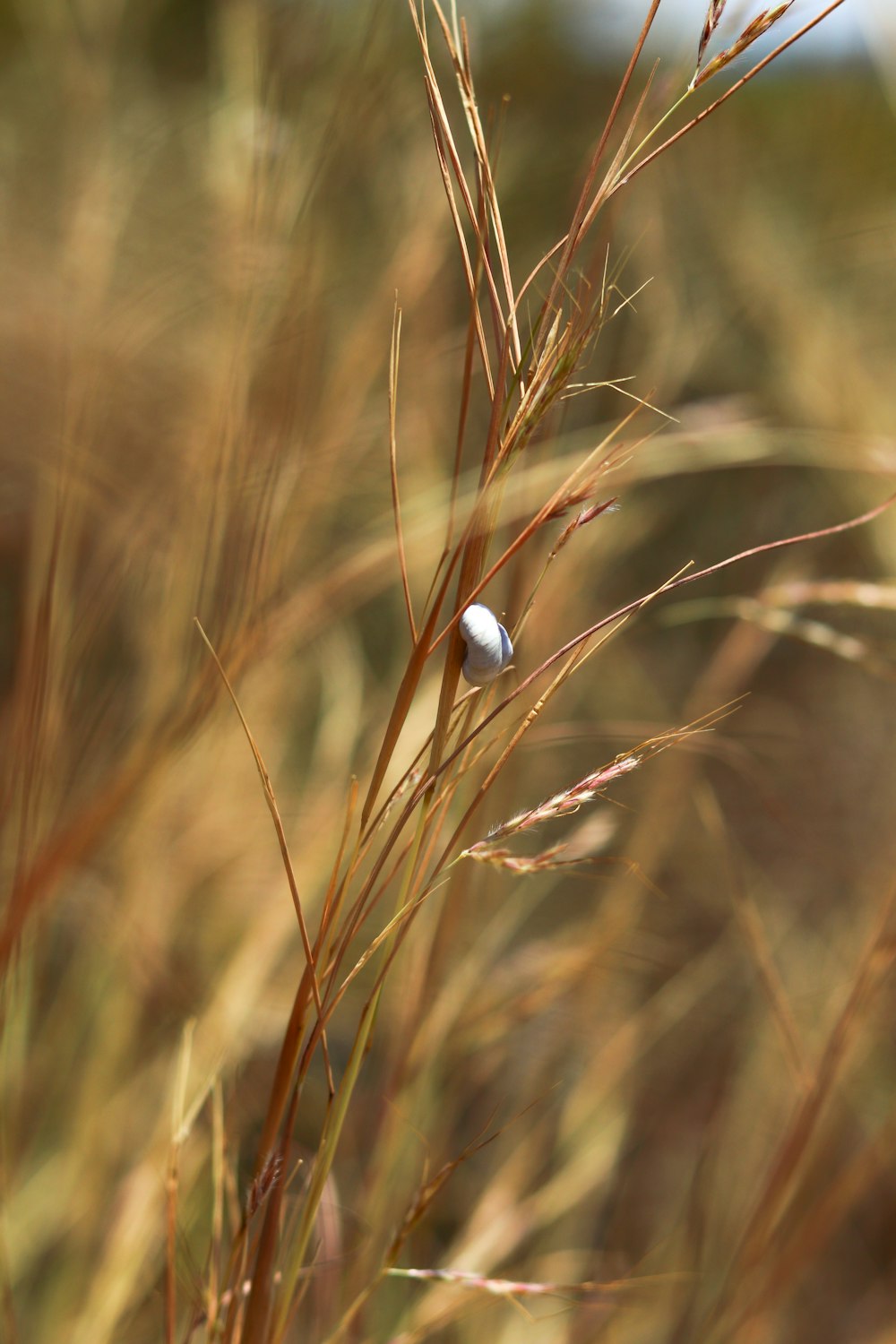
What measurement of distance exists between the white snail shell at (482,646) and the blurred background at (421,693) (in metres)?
0.05

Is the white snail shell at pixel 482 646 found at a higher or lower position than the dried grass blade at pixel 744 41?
lower

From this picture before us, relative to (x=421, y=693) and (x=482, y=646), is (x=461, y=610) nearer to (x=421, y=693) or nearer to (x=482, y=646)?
(x=482, y=646)

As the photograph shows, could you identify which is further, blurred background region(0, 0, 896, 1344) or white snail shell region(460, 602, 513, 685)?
blurred background region(0, 0, 896, 1344)

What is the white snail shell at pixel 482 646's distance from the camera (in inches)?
5.9

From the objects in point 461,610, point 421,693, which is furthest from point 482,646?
point 421,693

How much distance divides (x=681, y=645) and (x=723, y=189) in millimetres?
512

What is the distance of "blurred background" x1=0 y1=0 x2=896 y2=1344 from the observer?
1.06 ft

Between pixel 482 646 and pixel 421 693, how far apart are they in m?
0.37

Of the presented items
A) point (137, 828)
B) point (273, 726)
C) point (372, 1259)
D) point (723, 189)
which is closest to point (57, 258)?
point (273, 726)

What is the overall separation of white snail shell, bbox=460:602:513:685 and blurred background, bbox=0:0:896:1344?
0.05 metres

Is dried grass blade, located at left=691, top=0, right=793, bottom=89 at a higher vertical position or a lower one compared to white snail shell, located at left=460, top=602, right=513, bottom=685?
higher

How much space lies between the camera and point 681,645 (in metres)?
1.16

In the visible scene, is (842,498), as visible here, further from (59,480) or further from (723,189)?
(59,480)

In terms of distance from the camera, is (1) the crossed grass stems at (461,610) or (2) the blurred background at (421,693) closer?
(1) the crossed grass stems at (461,610)
